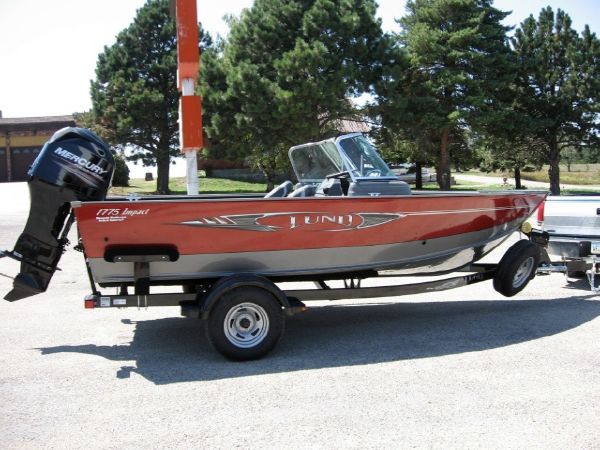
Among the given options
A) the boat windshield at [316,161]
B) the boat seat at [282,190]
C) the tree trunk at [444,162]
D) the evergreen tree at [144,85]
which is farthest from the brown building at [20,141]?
the boat seat at [282,190]

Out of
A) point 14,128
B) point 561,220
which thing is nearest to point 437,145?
point 561,220

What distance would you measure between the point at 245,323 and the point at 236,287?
0.38 meters

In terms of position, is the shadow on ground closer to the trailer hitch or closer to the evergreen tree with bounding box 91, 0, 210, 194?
the trailer hitch

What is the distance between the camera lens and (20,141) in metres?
46.8

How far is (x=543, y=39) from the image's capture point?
32688 mm

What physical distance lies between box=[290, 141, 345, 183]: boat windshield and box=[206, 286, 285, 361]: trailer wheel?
201cm

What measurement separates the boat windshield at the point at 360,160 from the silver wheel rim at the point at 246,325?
1.94 m

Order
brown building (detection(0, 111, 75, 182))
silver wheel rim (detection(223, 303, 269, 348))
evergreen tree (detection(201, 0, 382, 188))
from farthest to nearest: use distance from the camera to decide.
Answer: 1. brown building (detection(0, 111, 75, 182))
2. evergreen tree (detection(201, 0, 382, 188))
3. silver wheel rim (detection(223, 303, 269, 348))

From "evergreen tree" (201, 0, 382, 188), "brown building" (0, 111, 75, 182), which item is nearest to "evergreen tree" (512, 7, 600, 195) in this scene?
"evergreen tree" (201, 0, 382, 188)

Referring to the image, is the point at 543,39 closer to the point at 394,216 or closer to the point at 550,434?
the point at 394,216

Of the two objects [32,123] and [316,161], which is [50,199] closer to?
[316,161]

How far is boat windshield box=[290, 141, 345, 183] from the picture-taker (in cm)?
666

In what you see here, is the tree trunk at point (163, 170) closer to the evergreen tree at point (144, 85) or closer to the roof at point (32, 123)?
the evergreen tree at point (144, 85)

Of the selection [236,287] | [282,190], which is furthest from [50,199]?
[282,190]
